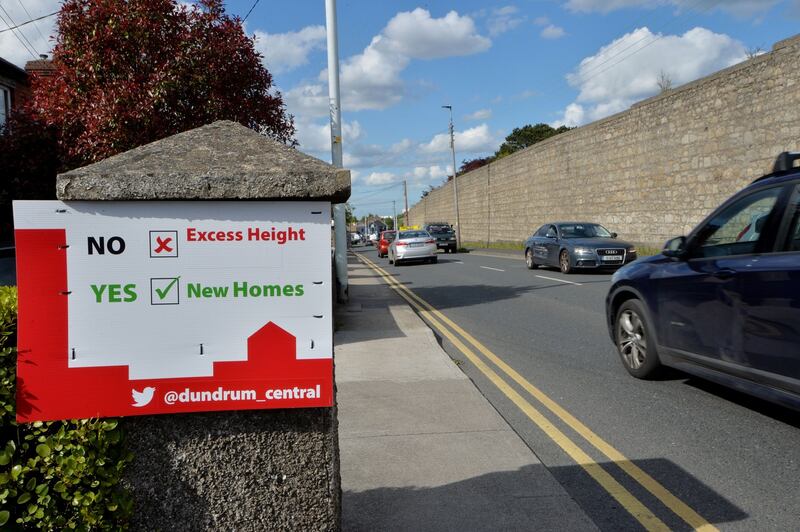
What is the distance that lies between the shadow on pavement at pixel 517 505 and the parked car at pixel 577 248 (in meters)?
14.0

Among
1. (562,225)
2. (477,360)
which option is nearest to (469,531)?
(477,360)

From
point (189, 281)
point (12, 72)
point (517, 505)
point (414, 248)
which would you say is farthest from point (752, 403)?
point (12, 72)

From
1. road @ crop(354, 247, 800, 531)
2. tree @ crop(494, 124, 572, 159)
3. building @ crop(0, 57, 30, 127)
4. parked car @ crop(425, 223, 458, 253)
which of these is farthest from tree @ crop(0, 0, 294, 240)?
tree @ crop(494, 124, 572, 159)

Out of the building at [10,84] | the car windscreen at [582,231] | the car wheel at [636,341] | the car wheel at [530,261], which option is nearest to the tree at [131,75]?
the car wheel at [636,341]

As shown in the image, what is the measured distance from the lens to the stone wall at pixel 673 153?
54.6 feet

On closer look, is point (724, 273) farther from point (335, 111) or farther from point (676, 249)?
point (335, 111)

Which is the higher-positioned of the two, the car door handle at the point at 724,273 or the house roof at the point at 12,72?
the house roof at the point at 12,72

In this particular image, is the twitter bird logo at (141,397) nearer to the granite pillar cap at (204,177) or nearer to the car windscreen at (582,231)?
the granite pillar cap at (204,177)

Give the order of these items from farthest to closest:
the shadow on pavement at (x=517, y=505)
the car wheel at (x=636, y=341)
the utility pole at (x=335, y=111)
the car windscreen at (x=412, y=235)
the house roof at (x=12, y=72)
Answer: the car windscreen at (x=412, y=235) → the house roof at (x=12, y=72) → the utility pole at (x=335, y=111) → the car wheel at (x=636, y=341) → the shadow on pavement at (x=517, y=505)

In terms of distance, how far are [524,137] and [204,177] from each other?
76779 mm

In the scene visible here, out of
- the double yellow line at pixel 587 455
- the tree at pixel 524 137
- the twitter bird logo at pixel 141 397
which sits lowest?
the double yellow line at pixel 587 455

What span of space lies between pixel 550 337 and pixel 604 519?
5.57 m

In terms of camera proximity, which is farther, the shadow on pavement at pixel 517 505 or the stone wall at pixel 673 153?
the stone wall at pixel 673 153

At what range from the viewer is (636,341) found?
6.43 m
